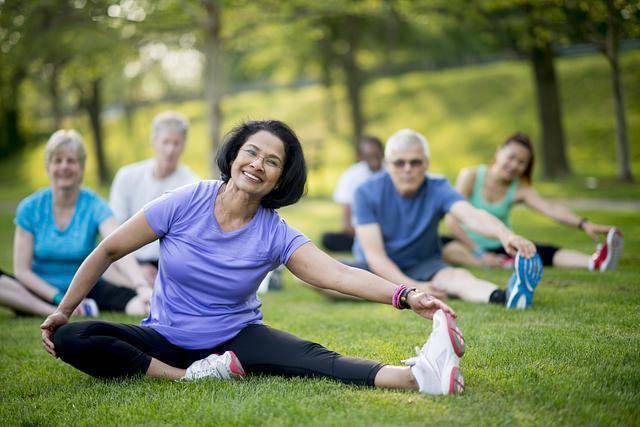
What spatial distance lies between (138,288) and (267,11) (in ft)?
36.1

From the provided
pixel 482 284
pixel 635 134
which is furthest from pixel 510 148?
pixel 635 134

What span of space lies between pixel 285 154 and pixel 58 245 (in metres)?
3.27

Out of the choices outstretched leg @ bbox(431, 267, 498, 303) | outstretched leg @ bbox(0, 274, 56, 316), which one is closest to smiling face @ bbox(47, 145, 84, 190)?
outstretched leg @ bbox(0, 274, 56, 316)

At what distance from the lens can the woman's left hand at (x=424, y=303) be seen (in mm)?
3571

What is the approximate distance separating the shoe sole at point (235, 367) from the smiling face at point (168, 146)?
382 centimetres

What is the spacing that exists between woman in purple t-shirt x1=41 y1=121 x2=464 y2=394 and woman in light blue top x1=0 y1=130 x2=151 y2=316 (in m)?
2.19

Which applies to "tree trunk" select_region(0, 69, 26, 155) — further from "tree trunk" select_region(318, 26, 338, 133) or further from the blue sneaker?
the blue sneaker

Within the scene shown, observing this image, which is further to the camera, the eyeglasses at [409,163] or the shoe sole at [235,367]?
the eyeglasses at [409,163]

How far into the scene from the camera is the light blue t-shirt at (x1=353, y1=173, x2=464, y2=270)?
6457mm

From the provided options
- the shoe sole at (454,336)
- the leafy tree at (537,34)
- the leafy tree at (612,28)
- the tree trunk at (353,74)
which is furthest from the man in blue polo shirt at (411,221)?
the tree trunk at (353,74)

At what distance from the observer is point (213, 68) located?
49.9ft

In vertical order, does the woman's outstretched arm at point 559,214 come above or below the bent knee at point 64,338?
above

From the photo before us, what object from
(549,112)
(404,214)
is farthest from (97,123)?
(404,214)

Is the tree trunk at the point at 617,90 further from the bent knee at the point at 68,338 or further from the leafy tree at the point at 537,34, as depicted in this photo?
the bent knee at the point at 68,338
